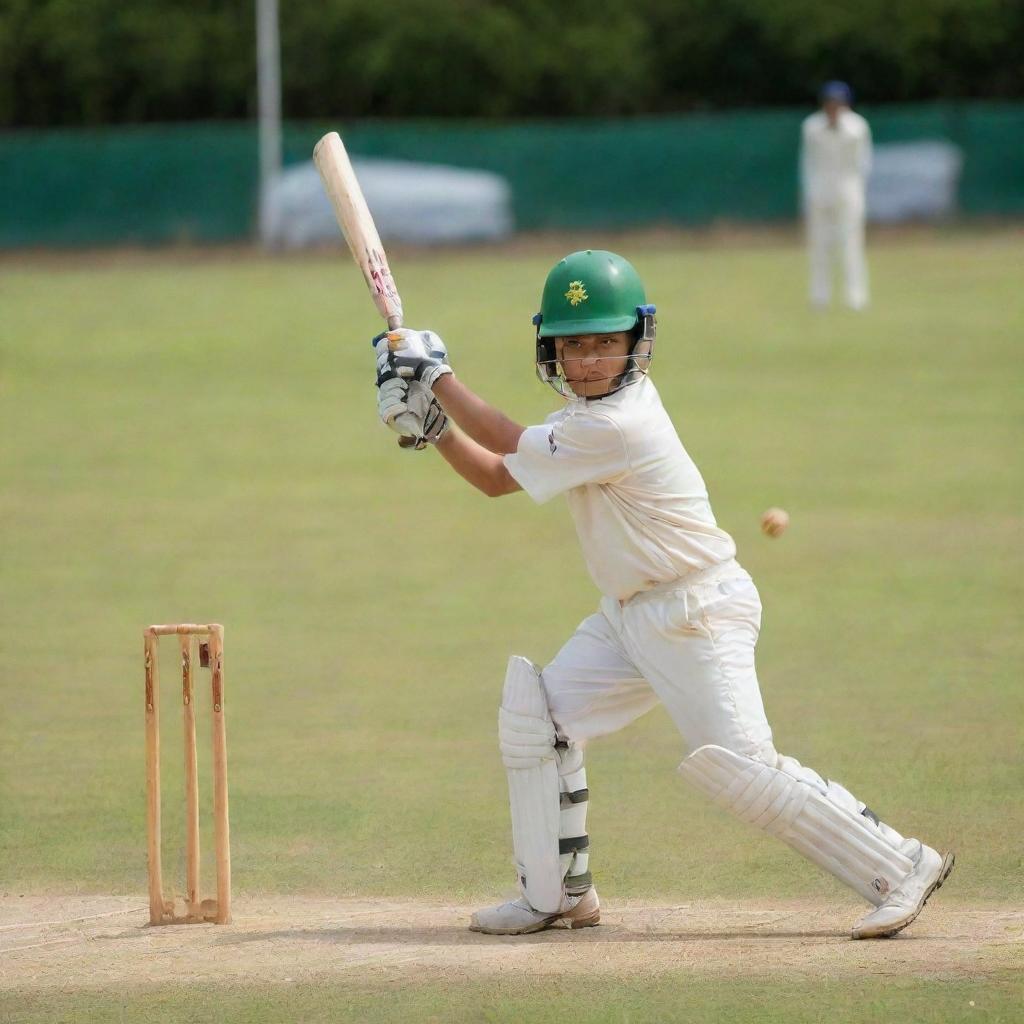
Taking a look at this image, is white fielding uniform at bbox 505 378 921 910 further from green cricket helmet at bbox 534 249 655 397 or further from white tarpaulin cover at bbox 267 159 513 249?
white tarpaulin cover at bbox 267 159 513 249

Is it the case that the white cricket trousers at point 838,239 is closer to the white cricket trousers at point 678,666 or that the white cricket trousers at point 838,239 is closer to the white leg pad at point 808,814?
the white cricket trousers at point 678,666

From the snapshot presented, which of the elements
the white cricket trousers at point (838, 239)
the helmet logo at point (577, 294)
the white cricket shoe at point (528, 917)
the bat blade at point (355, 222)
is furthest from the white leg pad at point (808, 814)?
the white cricket trousers at point (838, 239)

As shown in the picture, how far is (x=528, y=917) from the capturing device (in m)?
4.07

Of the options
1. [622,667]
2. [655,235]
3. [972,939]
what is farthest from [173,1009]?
[655,235]

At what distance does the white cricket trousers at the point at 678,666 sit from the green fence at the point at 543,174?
24908 millimetres

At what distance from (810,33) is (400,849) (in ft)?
104

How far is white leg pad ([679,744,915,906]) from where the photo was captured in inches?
151

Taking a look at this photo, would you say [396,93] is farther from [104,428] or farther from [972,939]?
[972,939]

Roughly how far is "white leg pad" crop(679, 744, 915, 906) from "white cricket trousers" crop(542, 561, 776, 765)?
63 millimetres

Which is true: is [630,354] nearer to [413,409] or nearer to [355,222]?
[413,409]

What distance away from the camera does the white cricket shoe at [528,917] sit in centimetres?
405

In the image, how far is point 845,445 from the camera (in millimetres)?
11102

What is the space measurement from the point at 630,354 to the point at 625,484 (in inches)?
12.1

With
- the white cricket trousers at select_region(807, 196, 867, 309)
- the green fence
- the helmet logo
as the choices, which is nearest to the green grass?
the helmet logo
